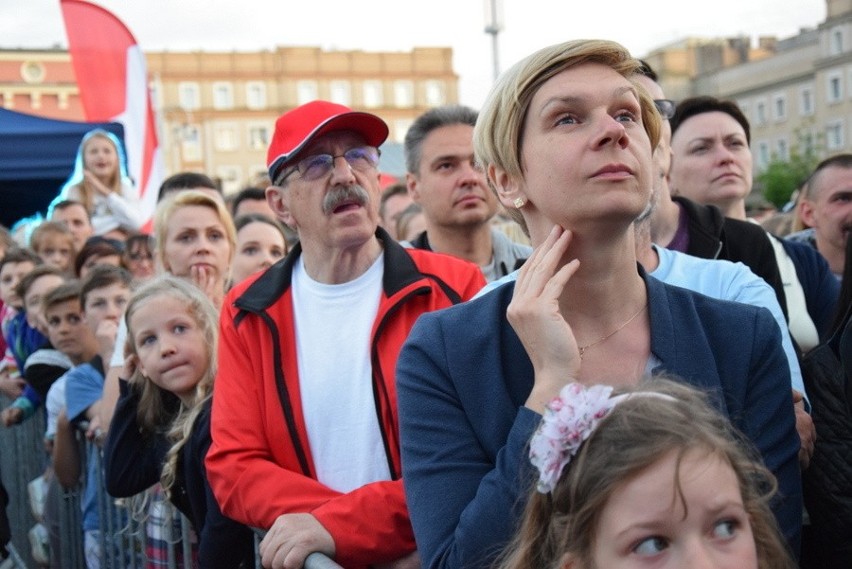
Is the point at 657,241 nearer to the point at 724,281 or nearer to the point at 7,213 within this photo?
the point at 724,281

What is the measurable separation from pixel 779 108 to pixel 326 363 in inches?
2941

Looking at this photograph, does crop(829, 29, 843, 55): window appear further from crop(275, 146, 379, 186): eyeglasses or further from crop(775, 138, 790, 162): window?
crop(275, 146, 379, 186): eyeglasses

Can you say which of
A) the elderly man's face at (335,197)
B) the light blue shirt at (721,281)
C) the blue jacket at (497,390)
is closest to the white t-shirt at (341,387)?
the elderly man's face at (335,197)

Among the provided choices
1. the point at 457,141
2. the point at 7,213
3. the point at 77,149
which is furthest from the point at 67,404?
the point at 7,213

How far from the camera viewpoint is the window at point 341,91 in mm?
83938

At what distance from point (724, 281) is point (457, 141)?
2.23 meters

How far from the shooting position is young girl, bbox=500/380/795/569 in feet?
5.91

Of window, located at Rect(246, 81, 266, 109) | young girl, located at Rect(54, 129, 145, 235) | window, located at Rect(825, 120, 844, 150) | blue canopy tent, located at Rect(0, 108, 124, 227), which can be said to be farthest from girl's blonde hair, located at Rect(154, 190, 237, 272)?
window, located at Rect(246, 81, 266, 109)

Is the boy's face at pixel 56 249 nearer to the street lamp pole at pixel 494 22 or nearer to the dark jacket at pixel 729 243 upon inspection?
the dark jacket at pixel 729 243

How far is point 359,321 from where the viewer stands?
10.7ft

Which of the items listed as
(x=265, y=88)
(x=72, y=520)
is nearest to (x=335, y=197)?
(x=72, y=520)

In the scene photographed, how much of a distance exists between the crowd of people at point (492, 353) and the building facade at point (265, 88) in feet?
252

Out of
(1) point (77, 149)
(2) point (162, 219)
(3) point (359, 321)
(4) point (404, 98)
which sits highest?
(4) point (404, 98)

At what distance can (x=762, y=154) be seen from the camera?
76.5 meters
